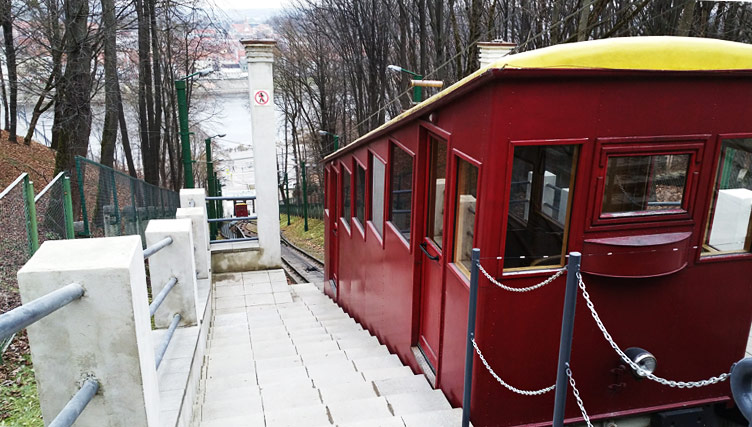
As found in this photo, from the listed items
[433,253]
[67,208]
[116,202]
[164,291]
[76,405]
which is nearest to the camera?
[76,405]

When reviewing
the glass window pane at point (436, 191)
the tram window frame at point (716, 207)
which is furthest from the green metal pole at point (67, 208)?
the tram window frame at point (716, 207)

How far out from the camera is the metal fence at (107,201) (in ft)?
28.3

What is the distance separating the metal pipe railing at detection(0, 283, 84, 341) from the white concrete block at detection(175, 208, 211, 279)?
4.82m

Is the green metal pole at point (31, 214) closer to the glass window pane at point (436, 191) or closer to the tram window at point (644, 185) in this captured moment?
the glass window pane at point (436, 191)

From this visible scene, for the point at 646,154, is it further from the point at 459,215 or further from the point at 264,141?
the point at 264,141

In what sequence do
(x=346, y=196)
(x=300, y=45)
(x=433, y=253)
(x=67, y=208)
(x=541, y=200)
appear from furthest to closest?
1. (x=300, y=45)
2. (x=346, y=196)
3. (x=67, y=208)
4. (x=433, y=253)
5. (x=541, y=200)

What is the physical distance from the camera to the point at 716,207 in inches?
152

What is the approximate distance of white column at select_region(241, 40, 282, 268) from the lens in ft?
36.2

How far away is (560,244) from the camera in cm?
370

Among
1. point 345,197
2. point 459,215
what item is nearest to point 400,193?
point 459,215

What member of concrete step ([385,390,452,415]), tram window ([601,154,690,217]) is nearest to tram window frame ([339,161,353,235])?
concrete step ([385,390,452,415])

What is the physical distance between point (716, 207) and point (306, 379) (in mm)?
3576

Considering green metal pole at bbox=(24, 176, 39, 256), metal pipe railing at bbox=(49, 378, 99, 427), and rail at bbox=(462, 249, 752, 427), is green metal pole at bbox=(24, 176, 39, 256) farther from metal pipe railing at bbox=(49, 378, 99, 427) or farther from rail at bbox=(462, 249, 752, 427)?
rail at bbox=(462, 249, 752, 427)

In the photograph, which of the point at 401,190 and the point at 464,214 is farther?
the point at 401,190
